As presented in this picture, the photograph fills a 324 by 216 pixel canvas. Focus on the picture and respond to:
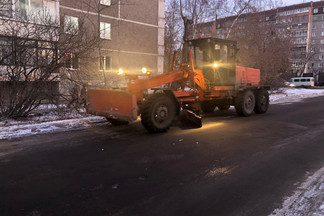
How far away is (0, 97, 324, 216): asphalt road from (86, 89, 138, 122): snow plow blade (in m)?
0.57

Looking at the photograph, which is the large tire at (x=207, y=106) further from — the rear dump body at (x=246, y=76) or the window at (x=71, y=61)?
the window at (x=71, y=61)

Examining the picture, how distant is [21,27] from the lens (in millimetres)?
8961

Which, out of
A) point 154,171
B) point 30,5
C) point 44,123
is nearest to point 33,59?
point 44,123

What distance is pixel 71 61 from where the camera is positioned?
32.6ft

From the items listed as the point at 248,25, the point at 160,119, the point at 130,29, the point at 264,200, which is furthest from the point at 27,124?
the point at 248,25

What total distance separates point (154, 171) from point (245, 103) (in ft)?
23.4

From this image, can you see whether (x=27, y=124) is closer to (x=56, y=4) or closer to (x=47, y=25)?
(x=47, y=25)

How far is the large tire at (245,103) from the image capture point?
10.2 m

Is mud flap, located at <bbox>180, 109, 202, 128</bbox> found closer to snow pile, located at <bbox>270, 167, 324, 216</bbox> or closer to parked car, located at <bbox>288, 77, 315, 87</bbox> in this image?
snow pile, located at <bbox>270, 167, 324, 216</bbox>

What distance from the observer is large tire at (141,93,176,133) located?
22.1 feet

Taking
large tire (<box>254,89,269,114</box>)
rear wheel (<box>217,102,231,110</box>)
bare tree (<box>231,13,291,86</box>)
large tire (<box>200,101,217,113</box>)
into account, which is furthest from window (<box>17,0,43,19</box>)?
bare tree (<box>231,13,291,86</box>)

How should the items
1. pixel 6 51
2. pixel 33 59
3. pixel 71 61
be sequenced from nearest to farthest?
1. pixel 6 51
2. pixel 33 59
3. pixel 71 61

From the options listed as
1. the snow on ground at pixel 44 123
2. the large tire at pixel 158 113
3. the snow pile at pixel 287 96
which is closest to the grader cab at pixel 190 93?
the large tire at pixel 158 113

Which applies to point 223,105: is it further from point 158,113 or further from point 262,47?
point 262,47
